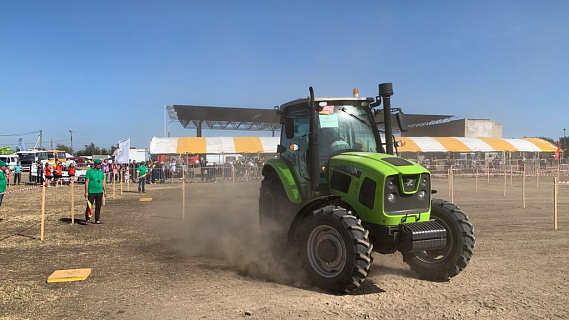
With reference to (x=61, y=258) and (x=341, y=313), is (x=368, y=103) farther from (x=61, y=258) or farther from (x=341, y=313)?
(x=61, y=258)

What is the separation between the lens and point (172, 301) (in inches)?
180

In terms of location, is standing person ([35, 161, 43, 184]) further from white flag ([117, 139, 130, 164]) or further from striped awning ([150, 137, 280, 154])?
striped awning ([150, 137, 280, 154])

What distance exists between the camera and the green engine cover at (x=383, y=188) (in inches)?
182

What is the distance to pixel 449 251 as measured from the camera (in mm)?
5094

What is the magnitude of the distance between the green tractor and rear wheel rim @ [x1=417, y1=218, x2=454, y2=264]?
0.04 ft

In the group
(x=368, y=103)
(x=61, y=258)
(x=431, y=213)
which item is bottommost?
(x=61, y=258)

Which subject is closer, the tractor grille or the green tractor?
the green tractor

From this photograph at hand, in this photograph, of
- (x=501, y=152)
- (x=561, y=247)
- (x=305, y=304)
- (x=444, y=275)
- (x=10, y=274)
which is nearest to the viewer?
(x=305, y=304)

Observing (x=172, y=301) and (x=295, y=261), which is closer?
(x=172, y=301)

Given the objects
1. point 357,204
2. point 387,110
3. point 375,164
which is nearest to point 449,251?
→ point 357,204

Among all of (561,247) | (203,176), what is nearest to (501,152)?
(203,176)

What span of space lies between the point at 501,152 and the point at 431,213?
39.5 meters

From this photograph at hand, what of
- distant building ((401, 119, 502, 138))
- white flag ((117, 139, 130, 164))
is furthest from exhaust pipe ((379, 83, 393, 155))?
distant building ((401, 119, 502, 138))

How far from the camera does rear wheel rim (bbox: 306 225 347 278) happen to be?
15.0 ft
